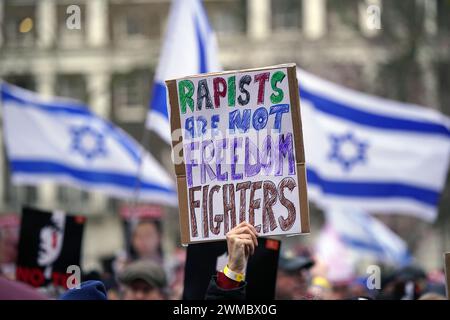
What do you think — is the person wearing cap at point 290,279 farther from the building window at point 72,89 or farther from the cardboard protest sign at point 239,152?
the building window at point 72,89

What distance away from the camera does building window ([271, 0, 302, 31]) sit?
6062 cm

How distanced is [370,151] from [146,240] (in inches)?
166

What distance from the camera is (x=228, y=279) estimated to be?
557 cm

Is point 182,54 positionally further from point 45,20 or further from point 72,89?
point 45,20

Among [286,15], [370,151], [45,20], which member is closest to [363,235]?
[370,151]

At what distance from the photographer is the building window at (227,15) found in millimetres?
57406

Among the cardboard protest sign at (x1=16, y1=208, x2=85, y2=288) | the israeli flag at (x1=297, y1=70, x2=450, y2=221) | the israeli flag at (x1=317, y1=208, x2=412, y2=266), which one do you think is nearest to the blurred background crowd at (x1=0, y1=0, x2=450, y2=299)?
the israeli flag at (x1=317, y1=208, x2=412, y2=266)

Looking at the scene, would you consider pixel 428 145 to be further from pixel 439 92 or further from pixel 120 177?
pixel 439 92

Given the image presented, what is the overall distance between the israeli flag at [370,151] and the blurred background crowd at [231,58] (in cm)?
96

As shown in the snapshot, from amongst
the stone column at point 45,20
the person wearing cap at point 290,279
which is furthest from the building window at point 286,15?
the person wearing cap at point 290,279

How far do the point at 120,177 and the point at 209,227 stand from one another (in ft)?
37.3

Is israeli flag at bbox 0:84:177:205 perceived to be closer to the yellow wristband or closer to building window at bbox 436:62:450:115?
the yellow wristband

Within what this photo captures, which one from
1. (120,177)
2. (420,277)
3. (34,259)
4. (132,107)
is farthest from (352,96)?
(132,107)

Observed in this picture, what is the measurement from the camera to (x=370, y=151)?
15.9 metres
